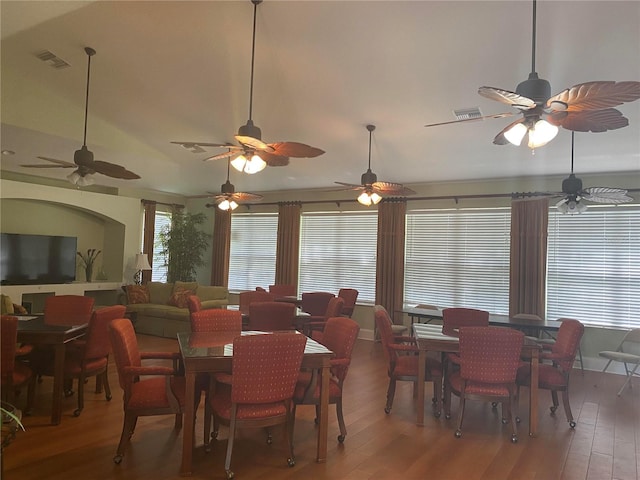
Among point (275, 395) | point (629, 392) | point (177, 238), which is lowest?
point (629, 392)

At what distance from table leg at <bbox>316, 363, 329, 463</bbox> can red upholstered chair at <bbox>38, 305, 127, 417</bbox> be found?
2.18 metres

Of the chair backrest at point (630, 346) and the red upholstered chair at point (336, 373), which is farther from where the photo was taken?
the chair backrest at point (630, 346)

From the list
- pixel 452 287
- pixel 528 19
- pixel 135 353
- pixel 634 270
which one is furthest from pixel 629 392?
pixel 135 353

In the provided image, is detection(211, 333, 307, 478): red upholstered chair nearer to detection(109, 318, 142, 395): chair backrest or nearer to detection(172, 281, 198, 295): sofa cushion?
detection(109, 318, 142, 395): chair backrest

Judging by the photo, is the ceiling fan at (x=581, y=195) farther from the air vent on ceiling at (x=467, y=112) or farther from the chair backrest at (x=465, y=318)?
the chair backrest at (x=465, y=318)

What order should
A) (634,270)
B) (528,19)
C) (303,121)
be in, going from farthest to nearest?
(634,270) → (303,121) → (528,19)

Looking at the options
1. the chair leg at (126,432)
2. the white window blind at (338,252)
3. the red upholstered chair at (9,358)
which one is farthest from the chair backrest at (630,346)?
the red upholstered chair at (9,358)

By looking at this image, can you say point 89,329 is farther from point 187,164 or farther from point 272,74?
point 187,164

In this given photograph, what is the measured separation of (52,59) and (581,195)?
633cm

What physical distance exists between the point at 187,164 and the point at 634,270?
7.47m

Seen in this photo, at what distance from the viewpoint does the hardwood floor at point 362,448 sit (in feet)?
9.98

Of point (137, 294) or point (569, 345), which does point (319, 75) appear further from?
point (137, 294)

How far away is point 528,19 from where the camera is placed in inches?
140

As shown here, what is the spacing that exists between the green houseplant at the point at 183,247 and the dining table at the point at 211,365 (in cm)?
636
